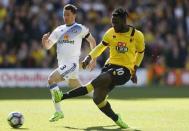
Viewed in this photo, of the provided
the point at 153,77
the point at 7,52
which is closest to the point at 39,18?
the point at 7,52

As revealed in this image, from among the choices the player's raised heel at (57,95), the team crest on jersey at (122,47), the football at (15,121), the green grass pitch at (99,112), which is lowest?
the green grass pitch at (99,112)

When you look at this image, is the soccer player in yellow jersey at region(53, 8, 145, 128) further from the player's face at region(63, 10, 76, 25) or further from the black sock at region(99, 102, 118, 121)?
the player's face at region(63, 10, 76, 25)

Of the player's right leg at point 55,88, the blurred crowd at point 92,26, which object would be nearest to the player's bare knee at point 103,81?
the player's right leg at point 55,88

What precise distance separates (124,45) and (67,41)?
6.87 feet

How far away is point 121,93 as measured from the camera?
20641 mm

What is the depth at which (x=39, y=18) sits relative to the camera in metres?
25.1

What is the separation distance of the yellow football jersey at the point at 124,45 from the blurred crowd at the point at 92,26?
38.4 feet

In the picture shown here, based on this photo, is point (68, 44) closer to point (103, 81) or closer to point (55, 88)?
point (55, 88)

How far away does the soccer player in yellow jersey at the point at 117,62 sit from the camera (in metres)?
11.0

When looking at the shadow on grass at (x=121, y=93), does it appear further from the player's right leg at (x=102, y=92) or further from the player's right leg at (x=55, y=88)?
the player's right leg at (x=102, y=92)

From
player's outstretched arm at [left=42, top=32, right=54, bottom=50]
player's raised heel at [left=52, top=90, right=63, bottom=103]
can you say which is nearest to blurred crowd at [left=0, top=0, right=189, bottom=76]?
player's outstretched arm at [left=42, top=32, right=54, bottom=50]

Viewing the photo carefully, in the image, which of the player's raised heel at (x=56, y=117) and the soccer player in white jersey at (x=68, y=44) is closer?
the player's raised heel at (x=56, y=117)

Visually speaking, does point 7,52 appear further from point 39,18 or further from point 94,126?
point 94,126

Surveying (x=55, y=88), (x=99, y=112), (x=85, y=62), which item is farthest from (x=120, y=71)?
(x=99, y=112)
